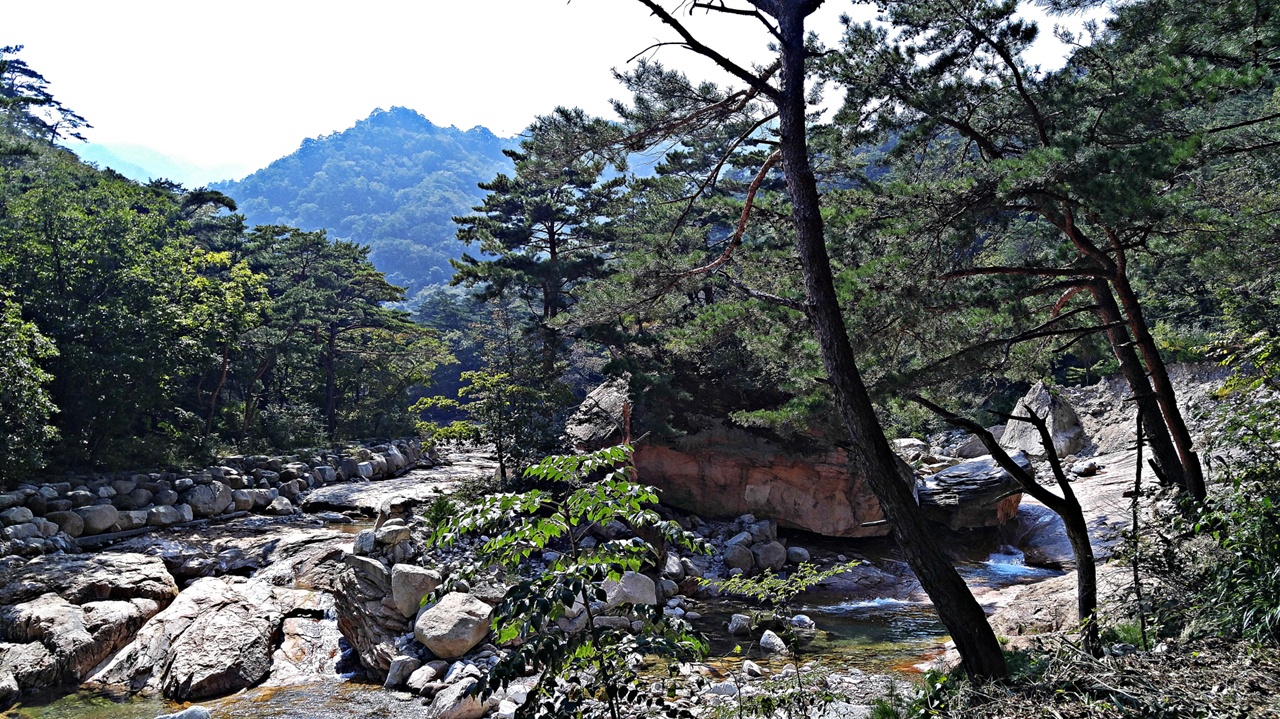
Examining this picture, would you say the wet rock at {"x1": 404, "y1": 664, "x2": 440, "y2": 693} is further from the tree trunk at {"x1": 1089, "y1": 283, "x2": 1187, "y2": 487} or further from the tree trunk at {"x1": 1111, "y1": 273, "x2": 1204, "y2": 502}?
the tree trunk at {"x1": 1111, "y1": 273, "x2": 1204, "y2": 502}

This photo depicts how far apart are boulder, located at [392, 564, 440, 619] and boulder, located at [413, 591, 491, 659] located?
233 mm

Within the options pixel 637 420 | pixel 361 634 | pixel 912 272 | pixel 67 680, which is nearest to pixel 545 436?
pixel 637 420

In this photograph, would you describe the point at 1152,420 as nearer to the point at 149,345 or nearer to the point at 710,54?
the point at 710,54

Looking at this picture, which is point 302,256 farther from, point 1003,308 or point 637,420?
point 1003,308

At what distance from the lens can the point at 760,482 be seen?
1378 cm

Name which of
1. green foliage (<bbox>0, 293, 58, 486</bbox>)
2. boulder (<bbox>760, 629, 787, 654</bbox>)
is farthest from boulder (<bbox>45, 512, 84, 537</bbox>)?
boulder (<bbox>760, 629, 787, 654</bbox>)

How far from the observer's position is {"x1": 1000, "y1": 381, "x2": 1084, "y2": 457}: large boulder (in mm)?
18062

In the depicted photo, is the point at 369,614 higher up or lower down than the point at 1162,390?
lower down

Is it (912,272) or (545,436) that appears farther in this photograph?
(545,436)

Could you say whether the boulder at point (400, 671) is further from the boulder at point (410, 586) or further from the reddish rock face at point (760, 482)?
the reddish rock face at point (760, 482)

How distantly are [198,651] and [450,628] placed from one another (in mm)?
2662

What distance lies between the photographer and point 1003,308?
693 centimetres

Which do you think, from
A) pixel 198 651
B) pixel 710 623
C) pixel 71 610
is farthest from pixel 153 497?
pixel 710 623

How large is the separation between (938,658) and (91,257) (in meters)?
18.1
